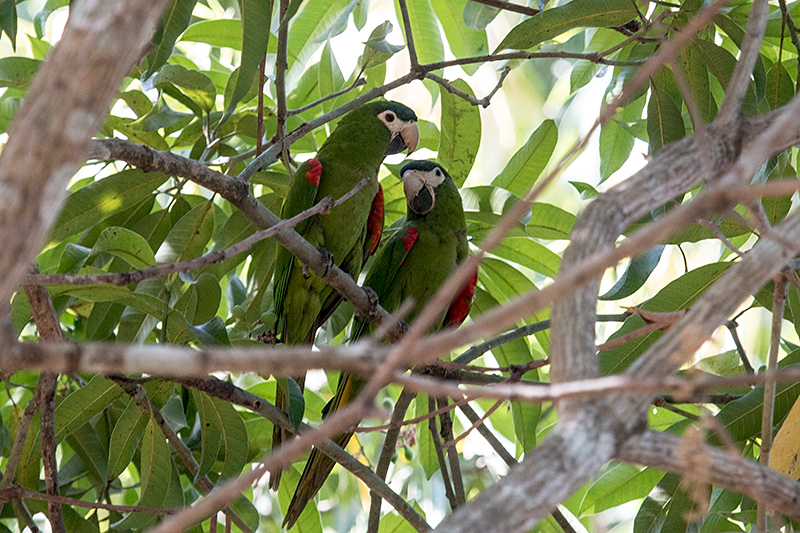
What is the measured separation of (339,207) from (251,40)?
936 mm

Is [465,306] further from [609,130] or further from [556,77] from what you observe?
→ [556,77]

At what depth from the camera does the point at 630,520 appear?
10.0 feet

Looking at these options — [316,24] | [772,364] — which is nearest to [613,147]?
[316,24]

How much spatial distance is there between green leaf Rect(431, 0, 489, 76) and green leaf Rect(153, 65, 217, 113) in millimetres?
807

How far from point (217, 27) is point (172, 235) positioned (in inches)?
24.5

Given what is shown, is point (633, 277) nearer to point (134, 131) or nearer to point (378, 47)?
point (378, 47)

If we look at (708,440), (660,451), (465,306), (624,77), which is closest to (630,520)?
(465,306)

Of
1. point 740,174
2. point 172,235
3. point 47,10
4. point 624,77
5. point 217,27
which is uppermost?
point 47,10

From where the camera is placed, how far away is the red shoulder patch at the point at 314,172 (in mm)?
Answer: 2176

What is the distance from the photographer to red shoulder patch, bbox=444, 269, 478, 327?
2122 mm

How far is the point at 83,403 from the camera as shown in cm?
165

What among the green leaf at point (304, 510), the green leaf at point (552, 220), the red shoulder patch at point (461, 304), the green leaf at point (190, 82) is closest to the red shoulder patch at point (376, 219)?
the red shoulder patch at point (461, 304)

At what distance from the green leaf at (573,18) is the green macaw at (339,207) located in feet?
2.28

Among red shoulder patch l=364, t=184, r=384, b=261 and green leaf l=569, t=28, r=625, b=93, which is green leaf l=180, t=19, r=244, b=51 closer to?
red shoulder patch l=364, t=184, r=384, b=261
